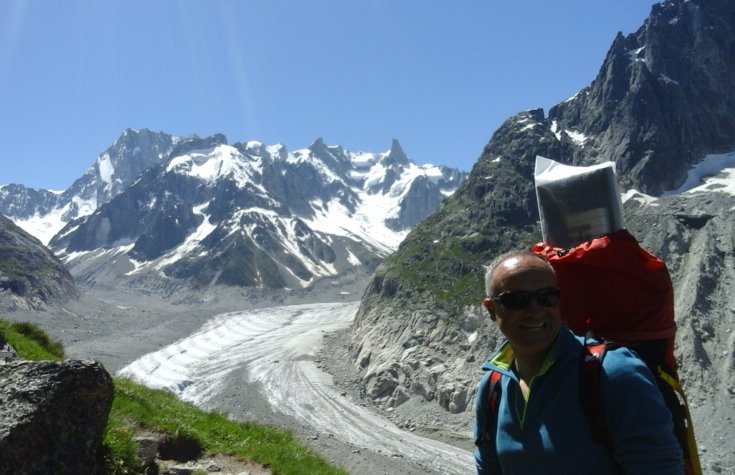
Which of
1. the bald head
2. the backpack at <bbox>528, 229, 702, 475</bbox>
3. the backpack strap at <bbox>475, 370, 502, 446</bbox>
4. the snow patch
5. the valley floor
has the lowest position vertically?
the valley floor

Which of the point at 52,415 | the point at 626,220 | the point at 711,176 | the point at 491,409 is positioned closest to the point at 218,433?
the point at 52,415

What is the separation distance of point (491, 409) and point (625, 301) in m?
1.23

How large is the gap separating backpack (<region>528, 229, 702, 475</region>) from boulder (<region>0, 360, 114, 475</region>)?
519cm

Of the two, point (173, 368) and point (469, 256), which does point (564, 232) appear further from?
point (173, 368)

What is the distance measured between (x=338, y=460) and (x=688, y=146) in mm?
92392

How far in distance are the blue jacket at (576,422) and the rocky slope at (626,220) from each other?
151ft

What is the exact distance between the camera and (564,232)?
449cm

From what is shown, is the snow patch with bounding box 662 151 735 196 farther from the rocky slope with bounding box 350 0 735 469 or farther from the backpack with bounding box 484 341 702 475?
the backpack with bounding box 484 341 702 475

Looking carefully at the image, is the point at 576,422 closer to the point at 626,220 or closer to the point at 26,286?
the point at 626,220

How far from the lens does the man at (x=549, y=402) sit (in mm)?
2744

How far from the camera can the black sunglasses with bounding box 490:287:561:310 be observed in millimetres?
3207

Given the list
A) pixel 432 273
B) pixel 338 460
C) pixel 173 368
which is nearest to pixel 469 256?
pixel 432 273

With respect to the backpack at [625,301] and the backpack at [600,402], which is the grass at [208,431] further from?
the backpack at [625,301]

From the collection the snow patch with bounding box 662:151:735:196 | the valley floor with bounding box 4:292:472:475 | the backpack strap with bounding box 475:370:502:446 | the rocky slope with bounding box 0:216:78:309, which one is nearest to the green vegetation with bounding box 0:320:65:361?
the valley floor with bounding box 4:292:472:475
